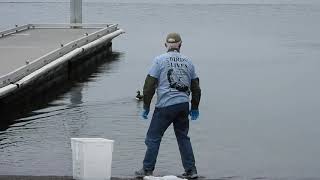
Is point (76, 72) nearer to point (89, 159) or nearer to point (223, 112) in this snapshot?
point (223, 112)

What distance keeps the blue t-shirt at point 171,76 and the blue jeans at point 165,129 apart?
0.10 metres

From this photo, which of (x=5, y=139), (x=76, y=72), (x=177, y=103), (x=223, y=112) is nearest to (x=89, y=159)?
(x=177, y=103)

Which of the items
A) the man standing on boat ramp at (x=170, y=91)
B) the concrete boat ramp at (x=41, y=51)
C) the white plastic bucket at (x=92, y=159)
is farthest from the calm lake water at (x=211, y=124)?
the white plastic bucket at (x=92, y=159)

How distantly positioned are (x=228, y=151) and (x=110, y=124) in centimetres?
319

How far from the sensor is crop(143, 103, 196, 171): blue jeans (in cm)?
A: 930

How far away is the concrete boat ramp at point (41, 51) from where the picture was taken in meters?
16.4

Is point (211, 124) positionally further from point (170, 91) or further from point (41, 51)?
point (41, 51)

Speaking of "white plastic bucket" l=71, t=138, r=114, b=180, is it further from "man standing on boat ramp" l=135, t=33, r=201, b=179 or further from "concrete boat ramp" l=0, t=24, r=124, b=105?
"concrete boat ramp" l=0, t=24, r=124, b=105

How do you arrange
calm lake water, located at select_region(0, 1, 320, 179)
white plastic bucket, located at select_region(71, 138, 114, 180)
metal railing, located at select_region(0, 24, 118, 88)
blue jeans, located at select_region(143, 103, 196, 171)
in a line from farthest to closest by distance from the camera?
metal railing, located at select_region(0, 24, 118, 88) < calm lake water, located at select_region(0, 1, 320, 179) < blue jeans, located at select_region(143, 103, 196, 171) < white plastic bucket, located at select_region(71, 138, 114, 180)

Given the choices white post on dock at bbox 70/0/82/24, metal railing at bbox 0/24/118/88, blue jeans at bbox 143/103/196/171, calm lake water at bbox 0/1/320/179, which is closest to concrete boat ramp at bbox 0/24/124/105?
metal railing at bbox 0/24/118/88

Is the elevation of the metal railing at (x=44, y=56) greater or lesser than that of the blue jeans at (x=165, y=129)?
lesser

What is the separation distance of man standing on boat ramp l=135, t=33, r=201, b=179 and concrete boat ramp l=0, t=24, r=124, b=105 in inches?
231

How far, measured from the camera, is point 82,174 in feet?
29.5

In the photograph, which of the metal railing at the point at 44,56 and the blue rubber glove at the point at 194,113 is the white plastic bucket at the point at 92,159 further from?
the metal railing at the point at 44,56
